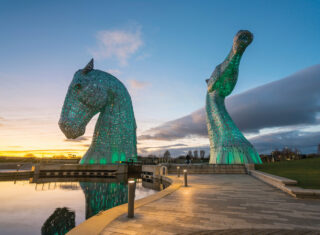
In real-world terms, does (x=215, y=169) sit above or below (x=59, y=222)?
above

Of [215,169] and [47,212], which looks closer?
[47,212]

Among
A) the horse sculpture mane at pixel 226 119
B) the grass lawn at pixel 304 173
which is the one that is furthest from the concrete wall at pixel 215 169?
the horse sculpture mane at pixel 226 119

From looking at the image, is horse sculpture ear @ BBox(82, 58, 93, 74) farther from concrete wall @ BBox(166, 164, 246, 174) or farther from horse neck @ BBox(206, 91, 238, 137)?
concrete wall @ BBox(166, 164, 246, 174)

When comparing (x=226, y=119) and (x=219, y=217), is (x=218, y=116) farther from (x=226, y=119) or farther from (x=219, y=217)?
(x=219, y=217)

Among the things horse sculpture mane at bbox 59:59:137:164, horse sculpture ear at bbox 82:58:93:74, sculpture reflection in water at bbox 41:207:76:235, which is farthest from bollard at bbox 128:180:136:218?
Result: horse sculpture ear at bbox 82:58:93:74

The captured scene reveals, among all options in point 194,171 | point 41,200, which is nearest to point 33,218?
point 41,200

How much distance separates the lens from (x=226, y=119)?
78.7ft

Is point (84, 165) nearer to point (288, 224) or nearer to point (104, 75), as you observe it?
point (104, 75)

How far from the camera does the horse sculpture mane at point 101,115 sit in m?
25.8

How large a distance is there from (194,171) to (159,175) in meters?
3.92

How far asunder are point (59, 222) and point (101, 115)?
22.1 m

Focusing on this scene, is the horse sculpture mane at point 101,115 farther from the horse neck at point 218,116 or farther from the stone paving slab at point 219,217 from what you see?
the stone paving slab at point 219,217

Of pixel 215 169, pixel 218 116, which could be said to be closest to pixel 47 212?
pixel 215 169

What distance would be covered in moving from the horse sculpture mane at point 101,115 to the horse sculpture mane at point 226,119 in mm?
12322
